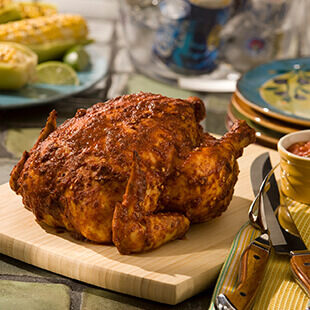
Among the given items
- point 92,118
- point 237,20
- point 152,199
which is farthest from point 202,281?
point 237,20

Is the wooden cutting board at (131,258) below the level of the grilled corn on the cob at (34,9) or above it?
above

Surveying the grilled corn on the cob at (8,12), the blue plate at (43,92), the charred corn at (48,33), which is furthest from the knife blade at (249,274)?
the grilled corn on the cob at (8,12)

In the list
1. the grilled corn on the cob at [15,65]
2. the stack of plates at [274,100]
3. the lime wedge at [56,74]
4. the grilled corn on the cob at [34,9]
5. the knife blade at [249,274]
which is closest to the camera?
the knife blade at [249,274]

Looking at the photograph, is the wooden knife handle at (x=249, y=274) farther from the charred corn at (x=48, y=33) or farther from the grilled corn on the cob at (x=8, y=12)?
the grilled corn on the cob at (x=8, y=12)

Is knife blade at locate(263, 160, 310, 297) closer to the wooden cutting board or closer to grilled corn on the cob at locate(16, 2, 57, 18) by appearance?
the wooden cutting board

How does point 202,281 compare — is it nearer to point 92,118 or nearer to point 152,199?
point 152,199

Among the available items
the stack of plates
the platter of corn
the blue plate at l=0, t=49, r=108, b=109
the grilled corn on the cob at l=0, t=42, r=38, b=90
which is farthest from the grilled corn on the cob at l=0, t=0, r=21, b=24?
the stack of plates
